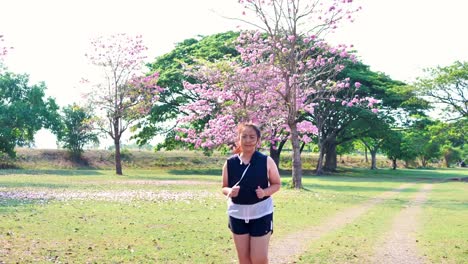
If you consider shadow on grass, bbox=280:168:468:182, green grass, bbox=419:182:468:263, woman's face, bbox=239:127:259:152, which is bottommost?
shadow on grass, bbox=280:168:468:182

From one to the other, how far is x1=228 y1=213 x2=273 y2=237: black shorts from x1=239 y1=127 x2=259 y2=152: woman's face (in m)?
0.80

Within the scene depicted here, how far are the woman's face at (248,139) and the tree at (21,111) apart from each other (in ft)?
154

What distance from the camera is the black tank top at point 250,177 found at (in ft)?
18.7

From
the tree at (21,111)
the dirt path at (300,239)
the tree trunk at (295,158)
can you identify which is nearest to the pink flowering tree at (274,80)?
the tree trunk at (295,158)

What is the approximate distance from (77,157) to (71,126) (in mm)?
4335

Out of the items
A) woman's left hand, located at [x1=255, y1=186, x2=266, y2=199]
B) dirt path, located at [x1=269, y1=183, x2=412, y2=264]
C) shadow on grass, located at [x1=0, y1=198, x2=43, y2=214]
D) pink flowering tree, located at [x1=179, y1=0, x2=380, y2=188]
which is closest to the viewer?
woman's left hand, located at [x1=255, y1=186, x2=266, y2=199]

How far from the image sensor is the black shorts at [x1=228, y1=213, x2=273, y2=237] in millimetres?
5680

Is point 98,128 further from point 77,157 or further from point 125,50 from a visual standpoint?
point 77,157

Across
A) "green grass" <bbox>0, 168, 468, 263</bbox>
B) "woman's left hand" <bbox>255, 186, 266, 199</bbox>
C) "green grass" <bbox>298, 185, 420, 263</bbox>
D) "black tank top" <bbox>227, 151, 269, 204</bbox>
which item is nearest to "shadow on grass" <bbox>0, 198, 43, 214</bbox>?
"green grass" <bbox>0, 168, 468, 263</bbox>

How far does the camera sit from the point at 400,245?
1062 centimetres

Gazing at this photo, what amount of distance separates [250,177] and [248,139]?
1.57 ft

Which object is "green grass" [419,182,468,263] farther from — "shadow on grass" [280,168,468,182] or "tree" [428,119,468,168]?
"tree" [428,119,468,168]

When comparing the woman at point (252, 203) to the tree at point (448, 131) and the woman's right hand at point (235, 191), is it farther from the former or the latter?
the tree at point (448, 131)

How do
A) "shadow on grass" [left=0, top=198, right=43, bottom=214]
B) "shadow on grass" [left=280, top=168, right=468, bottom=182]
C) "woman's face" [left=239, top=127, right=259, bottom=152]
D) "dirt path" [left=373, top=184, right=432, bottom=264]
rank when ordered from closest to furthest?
1. "woman's face" [left=239, top=127, right=259, bottom=152]
2. "dirt path" [left=373, top=184, right=432, bottom=264]
3. "shadow on grass" [left=0, top=198, right=43, bottom=214]
4. "shadow on grass" [left=280, top=168, right=468, bottom=182]
